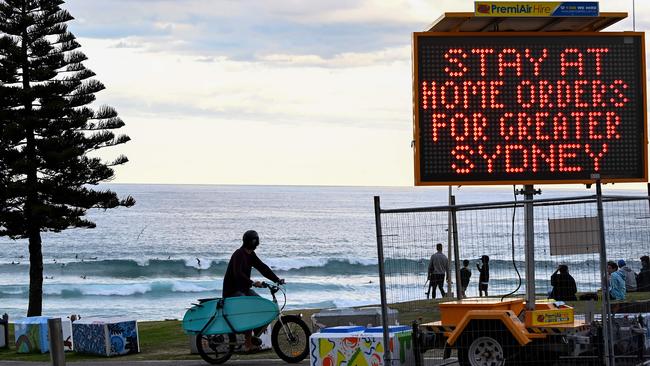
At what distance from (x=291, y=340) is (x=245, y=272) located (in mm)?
1113

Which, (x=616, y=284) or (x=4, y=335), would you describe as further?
(x=4, y=335)

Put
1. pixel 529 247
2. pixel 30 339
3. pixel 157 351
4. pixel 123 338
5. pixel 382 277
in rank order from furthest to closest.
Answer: pixel 30 339 < pixel 157 351 < pixel 123 338 < pixel 529 247 < pixel 382 277

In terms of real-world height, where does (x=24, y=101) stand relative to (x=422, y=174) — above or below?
above

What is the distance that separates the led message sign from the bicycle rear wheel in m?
4.02

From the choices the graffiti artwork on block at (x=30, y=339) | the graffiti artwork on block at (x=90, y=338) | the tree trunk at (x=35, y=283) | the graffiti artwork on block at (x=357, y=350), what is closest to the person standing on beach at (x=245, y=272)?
the graffiti artwork on block at (x=357, y=350)

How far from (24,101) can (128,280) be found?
43.2 m

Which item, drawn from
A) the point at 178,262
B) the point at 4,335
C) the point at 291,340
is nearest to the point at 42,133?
the point at 4,335

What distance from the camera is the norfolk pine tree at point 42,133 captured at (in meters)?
29.2

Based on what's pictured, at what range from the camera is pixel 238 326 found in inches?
550

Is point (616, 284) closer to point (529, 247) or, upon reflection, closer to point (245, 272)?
point (529, 247)

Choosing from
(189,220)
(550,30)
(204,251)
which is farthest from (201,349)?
(189,220)

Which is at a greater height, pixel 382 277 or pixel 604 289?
pixel 382 277

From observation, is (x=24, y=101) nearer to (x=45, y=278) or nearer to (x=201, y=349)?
(x=201, y=349)

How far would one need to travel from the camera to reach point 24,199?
29906 mm
